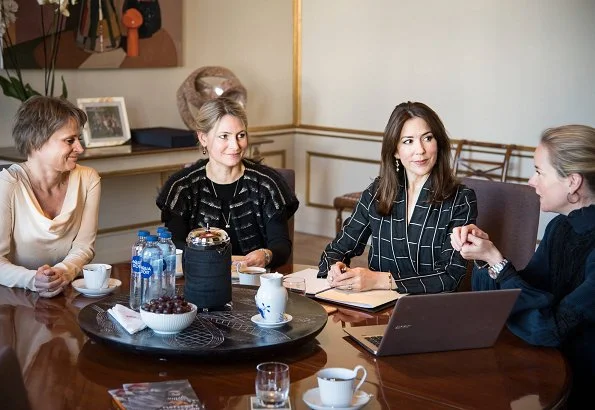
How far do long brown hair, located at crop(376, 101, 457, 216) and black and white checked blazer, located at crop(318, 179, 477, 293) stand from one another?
28 millimetres

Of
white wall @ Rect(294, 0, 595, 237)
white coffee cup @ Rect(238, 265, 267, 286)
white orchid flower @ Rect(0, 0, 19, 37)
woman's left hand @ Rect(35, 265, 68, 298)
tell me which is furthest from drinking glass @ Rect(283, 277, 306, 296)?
white wall @ Rect(294, 0, 595, 237)

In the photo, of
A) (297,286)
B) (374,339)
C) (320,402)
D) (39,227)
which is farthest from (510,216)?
(39,227)

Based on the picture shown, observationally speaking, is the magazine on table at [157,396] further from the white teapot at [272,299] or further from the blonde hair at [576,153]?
the blonde hair at [576,153]

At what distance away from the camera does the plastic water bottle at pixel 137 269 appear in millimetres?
2268

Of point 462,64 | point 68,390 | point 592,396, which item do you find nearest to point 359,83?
point 462,64

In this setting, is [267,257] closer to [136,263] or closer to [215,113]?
[215,113]

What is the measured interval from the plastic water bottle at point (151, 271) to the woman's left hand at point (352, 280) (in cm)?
52

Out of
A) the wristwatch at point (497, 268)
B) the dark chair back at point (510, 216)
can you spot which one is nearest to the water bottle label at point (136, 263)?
the wristwatch at point (497, 268)

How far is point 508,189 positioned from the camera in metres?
2.93

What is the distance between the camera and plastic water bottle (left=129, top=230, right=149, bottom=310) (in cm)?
227

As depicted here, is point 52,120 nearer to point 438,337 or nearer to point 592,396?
point 438,337

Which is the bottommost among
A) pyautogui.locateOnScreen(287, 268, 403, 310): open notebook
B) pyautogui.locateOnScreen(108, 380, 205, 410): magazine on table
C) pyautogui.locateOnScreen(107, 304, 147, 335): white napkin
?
pyautogui.locateOnScreen(287, 268, 403, 310): open notebook

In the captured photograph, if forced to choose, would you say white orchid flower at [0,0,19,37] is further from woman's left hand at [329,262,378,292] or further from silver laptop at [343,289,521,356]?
silver laptop at [343,289,521,356]

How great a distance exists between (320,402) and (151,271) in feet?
2.30
